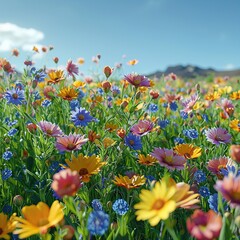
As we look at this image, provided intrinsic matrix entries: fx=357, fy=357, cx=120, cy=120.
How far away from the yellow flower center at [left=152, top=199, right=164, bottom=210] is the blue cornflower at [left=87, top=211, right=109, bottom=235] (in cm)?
25

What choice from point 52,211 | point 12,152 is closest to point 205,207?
point 52,211

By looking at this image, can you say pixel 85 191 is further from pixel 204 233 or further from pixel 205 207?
pixel 204 233

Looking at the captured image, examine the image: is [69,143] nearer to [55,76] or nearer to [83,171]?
[83,171]

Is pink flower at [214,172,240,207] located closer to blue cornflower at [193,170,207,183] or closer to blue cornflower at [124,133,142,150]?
blue cornflower at [193,170,207,183]

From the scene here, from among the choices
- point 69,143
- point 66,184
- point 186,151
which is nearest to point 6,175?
point 69,143

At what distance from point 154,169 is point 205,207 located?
0.41 meters

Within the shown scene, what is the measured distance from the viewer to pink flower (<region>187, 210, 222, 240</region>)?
836mm

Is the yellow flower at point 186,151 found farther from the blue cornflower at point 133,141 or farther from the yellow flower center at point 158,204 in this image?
the yellow flower center at point 158,204

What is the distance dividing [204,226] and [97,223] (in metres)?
0.39

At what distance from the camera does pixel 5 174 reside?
6.21 feet

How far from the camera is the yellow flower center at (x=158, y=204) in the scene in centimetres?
96

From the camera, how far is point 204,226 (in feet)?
2.95

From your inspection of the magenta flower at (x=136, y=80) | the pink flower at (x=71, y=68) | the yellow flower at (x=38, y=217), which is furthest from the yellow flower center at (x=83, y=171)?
the pink flower at (x=71, y=68)

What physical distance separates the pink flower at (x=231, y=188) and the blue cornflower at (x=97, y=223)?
433mm
